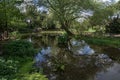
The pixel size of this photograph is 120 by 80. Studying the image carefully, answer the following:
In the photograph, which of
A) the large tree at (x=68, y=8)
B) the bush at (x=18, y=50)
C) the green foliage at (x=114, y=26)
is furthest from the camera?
the green foliage at (x=114, y=26)

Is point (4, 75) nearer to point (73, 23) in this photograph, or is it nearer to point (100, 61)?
point (100, 61)

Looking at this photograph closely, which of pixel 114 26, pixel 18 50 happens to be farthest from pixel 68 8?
pixel 18 50

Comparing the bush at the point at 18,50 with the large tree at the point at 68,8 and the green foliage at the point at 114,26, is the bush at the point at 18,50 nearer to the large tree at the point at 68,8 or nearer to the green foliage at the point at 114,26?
the large tree at the point at 68,8

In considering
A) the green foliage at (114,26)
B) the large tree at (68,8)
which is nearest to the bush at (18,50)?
the large tree at (68,8)

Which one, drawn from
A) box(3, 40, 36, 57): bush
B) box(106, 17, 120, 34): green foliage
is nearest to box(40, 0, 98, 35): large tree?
box(106, 17, 120, 34): green foliage

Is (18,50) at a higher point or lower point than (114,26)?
lower

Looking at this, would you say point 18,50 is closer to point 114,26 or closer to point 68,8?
point 68,8

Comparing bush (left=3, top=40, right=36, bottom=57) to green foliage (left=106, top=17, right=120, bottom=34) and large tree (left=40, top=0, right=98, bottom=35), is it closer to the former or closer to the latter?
large tree (left=40, top=0, right=98, bottom=35)

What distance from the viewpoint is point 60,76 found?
14172 millimetres

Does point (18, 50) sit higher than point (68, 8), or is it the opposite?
point (68, 8)

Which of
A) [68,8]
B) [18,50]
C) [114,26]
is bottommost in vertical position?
[18,50]

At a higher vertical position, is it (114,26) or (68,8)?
(68,8)

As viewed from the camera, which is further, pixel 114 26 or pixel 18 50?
pixel 114 26

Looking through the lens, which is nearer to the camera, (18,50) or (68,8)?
(18,50)
